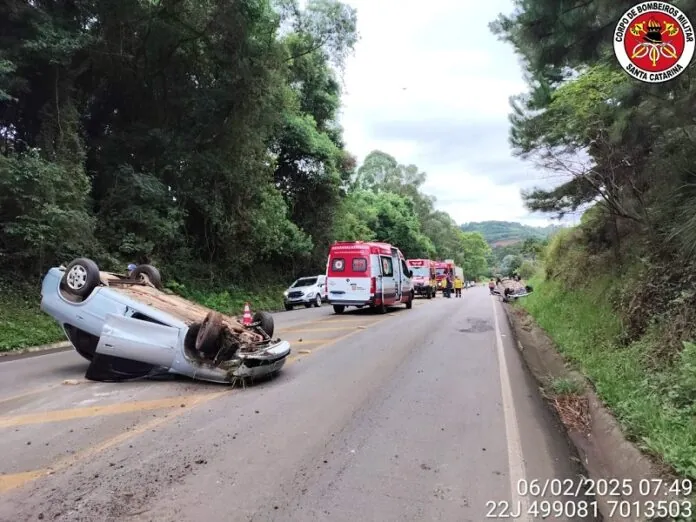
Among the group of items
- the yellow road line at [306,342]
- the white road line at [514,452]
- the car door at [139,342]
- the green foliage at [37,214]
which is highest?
the green foliage at [37,214]

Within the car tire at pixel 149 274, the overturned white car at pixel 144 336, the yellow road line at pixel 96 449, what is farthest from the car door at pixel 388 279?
the yellow road line at pixel 96 449

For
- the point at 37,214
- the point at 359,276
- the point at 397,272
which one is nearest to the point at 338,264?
the point at 359,276

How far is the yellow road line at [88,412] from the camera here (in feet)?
18.4

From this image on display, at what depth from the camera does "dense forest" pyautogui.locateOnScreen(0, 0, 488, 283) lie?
14.5 metres

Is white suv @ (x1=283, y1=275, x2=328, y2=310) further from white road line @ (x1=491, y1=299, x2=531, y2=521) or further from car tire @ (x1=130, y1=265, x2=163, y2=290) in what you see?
white road line @ (x1=491, y1=299, x2=531, y2=521)

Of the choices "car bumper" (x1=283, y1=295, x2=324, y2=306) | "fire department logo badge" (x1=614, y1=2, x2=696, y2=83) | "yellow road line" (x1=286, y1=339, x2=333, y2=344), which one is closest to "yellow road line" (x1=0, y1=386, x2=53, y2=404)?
"yellow road line" (x1=286, y1=339, x2=333, y2=344)

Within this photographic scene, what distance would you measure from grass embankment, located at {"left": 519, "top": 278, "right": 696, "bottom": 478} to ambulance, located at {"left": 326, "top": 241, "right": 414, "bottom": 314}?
890cm

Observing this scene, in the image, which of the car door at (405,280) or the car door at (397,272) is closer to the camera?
the car door at (397,272)

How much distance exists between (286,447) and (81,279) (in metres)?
4.79

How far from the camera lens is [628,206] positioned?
11.3 m

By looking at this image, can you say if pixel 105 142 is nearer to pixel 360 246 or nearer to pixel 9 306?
pixel 9 306

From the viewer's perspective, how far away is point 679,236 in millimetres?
7051

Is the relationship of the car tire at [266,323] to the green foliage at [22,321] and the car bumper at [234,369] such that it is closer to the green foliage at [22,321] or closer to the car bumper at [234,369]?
the car bumper at [234,369]

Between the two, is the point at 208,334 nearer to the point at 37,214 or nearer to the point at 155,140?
the point at 37,214
